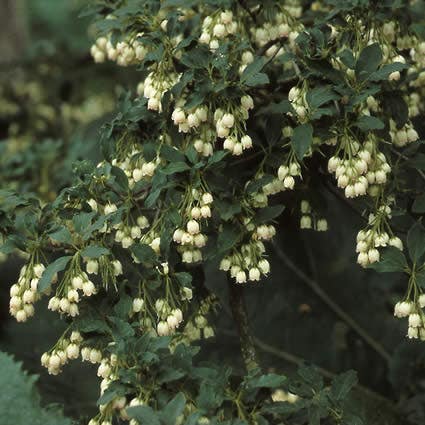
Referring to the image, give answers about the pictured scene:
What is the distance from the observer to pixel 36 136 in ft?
15.1

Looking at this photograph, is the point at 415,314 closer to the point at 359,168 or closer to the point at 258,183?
the point at 359,168

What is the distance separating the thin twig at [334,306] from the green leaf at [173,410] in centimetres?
156

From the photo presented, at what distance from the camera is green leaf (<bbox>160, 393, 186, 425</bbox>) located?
5.98 ft

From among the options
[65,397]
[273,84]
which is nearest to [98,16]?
[273,84]

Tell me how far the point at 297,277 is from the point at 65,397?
0.97 metres

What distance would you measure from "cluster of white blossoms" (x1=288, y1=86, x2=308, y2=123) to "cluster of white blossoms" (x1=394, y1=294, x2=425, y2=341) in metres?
0.49

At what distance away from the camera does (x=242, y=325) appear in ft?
7.95

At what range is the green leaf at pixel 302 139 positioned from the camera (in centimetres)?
202

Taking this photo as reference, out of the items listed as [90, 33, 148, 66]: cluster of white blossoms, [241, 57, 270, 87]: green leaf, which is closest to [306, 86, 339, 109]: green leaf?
[241, 57, 270, 87]: green leaf

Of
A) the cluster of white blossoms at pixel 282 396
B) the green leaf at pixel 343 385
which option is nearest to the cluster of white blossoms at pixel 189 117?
the green leaf at pixel 343 385

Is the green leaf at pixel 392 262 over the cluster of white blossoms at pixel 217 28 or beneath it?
beneath

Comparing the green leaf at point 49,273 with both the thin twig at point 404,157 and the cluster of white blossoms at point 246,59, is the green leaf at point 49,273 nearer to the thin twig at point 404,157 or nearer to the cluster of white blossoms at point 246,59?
the cluster of white blossoms at point 246,59

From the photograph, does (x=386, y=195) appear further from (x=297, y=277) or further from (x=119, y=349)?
(x=297, y=277)

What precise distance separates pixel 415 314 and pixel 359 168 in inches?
14.0
